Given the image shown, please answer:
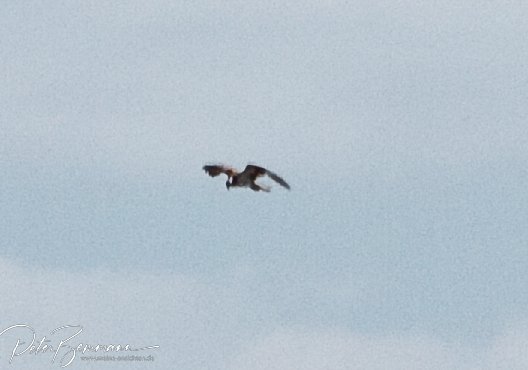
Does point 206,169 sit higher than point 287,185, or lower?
higher

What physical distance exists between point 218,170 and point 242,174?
151 inches

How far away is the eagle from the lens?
111 meters

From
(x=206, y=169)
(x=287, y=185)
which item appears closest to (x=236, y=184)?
(x=206, y=169)

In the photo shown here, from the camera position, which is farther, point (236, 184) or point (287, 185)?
point (236, 184)

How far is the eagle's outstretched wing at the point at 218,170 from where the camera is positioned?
375ft

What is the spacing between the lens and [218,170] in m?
116

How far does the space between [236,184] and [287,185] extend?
10.9 meters

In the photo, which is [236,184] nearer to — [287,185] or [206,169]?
[206,169]

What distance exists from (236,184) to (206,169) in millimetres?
3765

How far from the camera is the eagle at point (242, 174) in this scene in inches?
4358

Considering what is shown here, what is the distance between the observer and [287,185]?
103 metres

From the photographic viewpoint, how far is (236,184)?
113188 mm

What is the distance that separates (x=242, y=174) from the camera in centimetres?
11194

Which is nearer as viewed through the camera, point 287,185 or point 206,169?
point 287,185
